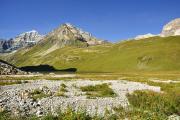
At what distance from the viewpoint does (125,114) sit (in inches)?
1052

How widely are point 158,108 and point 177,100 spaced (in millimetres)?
10388

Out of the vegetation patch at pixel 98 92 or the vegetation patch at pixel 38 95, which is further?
the vegetation patch at pixel 98 92

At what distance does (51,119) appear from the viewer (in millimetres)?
22422

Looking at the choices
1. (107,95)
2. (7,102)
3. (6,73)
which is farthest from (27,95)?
(6,73)

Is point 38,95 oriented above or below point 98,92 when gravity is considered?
above

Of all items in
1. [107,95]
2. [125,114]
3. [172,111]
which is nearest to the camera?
[125,114]

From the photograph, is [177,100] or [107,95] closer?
[177,100]

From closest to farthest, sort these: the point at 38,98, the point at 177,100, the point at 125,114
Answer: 1. the point at 125,114
2. the point at 177,100
3. the point at 38,98

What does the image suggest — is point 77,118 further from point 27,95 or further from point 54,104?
point 27,95

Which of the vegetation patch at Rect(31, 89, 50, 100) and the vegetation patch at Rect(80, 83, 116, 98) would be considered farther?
the vegetation patch at Rect(80, 83, 116, 98)

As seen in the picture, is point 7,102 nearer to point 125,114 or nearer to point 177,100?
point 125,114

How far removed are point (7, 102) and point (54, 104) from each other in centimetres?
461

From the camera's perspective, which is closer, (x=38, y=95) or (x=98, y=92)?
(x=38, y=95)

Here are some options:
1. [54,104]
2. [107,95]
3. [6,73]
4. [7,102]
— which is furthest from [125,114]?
[6,73]
